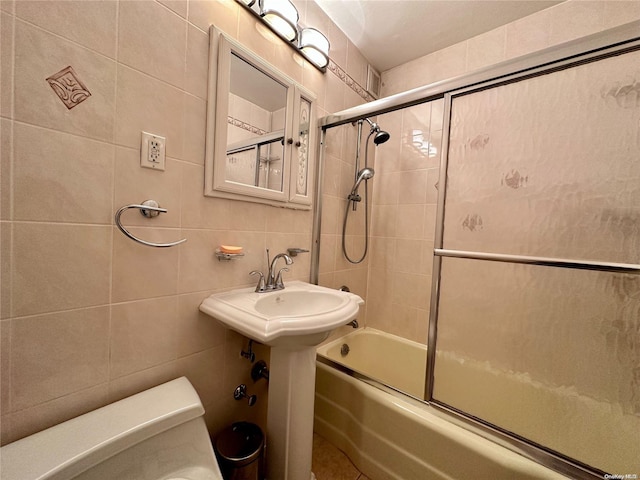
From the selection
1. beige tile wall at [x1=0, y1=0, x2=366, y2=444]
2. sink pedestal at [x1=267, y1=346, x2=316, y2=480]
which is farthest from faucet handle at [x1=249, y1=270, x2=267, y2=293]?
sink pedestal at [x1=267, y1=346, x2=316, y2=480]

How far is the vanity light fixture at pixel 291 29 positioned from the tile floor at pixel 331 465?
2.01 meters

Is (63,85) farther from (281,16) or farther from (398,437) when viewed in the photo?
(398,437)

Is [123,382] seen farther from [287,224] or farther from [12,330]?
[287,224]

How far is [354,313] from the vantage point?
89cm

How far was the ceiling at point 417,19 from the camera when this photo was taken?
4.48ft

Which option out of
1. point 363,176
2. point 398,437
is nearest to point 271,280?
point 398,437

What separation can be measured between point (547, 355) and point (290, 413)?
96cm

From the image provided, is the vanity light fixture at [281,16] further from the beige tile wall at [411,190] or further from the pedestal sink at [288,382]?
the pedestal sink at [288,382]

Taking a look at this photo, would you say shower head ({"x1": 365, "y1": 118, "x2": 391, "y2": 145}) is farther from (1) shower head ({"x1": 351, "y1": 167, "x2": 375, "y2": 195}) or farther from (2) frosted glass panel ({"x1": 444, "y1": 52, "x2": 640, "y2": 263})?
(2) frosted glass panel ({"x1": 444, "y1": 52, "x2": 640, "y2": 263})

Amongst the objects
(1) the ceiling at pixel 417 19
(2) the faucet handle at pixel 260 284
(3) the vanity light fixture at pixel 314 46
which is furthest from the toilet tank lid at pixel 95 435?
(1) the ceiling at pixel 417 19

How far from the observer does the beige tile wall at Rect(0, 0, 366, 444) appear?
599 millimetres

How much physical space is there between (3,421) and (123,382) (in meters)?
0.23

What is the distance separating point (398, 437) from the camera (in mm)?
1025

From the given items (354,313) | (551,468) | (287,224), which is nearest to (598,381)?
(551,468)
